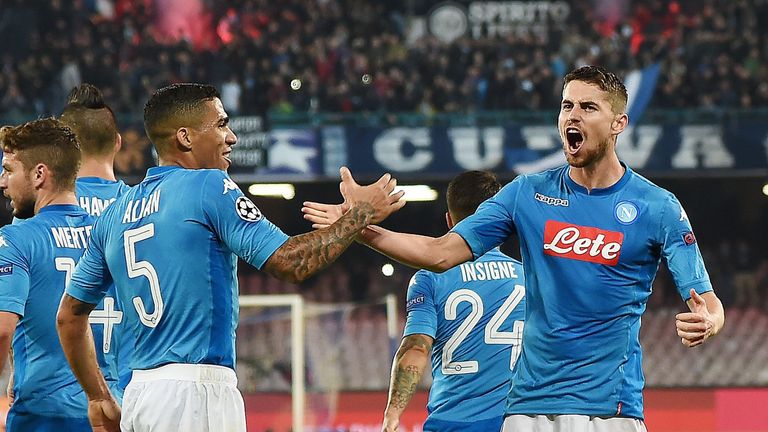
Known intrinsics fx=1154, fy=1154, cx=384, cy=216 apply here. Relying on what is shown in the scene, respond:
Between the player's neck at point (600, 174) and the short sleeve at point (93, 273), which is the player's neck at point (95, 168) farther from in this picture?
the player's neck at point (600, 174)

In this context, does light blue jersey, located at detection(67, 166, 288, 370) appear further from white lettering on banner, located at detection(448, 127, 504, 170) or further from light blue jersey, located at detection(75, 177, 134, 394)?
white lettering on banner, located at detection(448, 127, 504, 170)

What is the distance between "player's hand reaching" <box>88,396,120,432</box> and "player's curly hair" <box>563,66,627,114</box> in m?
2.12

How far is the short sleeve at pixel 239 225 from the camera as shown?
3.82 meters

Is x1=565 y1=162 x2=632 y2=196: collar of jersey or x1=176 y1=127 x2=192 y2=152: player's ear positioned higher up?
x1=176 y1=127 x2=192 y2=152: player's ear

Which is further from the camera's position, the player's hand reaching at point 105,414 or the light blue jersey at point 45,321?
the light blue jersey at point 45,321

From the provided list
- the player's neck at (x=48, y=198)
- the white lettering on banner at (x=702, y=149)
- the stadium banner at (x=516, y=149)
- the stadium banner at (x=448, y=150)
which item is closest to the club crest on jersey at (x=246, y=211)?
the player's neck at (x=48, y=198)

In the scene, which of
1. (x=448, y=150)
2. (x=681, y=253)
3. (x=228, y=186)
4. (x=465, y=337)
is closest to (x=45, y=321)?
(x=228, y=186)

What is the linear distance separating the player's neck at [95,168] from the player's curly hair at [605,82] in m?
2.28

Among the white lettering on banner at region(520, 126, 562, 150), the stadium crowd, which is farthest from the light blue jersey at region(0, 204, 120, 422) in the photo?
the stadium crowd

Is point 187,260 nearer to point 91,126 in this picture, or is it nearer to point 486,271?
point 91,126

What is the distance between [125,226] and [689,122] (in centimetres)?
1361

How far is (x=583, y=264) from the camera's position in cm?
419

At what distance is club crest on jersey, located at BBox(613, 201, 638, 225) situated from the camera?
14.0ft

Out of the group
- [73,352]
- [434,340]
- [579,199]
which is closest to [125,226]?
[73,352]
